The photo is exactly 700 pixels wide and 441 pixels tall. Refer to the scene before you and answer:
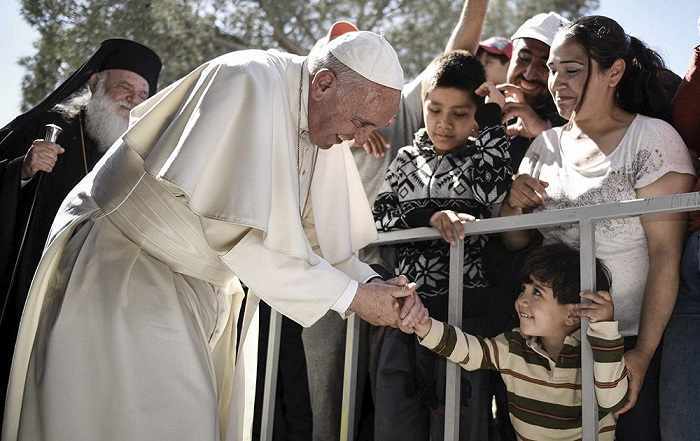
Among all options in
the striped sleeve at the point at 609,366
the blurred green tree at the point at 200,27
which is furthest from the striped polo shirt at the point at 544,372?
the blurred green tree at the point at 200,27

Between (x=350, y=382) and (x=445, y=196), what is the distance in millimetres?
895

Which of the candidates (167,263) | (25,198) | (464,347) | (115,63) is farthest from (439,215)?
(115,63)

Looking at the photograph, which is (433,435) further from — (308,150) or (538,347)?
(308,150)

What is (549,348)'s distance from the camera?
9.66ft

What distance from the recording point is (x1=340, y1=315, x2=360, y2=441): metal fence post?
3.47 metres

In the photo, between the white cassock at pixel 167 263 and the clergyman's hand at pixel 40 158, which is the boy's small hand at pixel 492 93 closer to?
the white cassock at pixel 167 263

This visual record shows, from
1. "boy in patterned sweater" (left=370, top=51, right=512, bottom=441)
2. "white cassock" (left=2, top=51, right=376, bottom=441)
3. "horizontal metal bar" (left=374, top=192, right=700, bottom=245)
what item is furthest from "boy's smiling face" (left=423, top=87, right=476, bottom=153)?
"white cassock" (left=2, top=51, right=376, bottom=441)

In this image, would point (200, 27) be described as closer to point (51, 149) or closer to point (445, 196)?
point (51, 149)

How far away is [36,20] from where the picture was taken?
43.9 ft

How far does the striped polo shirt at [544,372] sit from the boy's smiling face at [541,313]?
0.14 ft

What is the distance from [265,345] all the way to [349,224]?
3.16 feet


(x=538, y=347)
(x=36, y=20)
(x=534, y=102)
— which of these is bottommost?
(x=538, y=347)

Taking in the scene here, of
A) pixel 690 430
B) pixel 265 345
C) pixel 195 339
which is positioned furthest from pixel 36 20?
pixel 690 430

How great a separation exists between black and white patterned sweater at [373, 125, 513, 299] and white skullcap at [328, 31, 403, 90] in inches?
20.3
